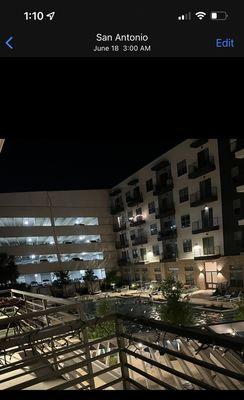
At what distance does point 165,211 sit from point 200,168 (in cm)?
430

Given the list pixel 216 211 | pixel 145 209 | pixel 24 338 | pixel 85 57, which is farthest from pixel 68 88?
pixel 145 209

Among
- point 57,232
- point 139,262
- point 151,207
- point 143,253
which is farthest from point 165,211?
point 57,232

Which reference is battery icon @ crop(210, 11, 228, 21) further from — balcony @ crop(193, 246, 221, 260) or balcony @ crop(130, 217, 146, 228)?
balcony @ crop(130, 217, 146, 228)

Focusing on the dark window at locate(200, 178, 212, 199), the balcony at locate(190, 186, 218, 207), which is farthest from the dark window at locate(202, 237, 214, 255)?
the dark window at locate(200, 178, 212, 199)

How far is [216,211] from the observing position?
1712 cm

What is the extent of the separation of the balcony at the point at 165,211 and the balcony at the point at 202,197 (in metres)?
1.87

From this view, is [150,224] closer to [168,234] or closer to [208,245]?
[168,234]

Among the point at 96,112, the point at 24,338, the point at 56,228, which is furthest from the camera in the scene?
the point at 56,228

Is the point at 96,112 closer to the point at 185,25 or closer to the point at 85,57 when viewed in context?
the point at 85,57

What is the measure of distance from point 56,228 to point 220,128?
24282 mm

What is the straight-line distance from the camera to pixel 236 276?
15961 millimetres

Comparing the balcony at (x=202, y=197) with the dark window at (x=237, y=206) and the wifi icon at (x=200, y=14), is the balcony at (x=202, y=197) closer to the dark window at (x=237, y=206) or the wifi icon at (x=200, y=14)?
the dark window at (x=237, y=206)

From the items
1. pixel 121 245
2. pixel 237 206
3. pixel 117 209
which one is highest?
pixel 117 209

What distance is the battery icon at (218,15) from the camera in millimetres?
1034
